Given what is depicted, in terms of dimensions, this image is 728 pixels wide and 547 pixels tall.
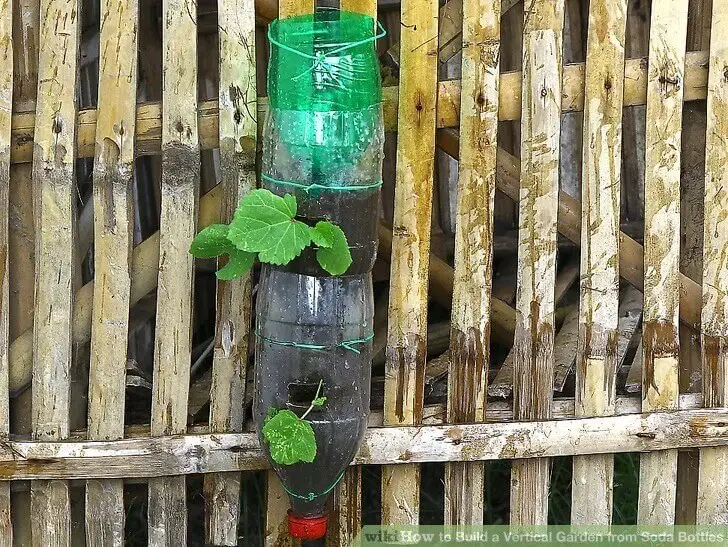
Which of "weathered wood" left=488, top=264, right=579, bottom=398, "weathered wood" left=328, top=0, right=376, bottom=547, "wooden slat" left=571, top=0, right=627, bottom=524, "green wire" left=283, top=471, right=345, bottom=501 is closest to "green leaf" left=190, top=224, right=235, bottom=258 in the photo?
"green wire" left=283, top=471, right=345, bottom=501

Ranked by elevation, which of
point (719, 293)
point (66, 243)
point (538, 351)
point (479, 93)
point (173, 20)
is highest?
point (173, 20)

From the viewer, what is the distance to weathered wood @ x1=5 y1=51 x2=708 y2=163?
8.56ft

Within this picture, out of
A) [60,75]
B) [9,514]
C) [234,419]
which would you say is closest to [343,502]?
[234,419]

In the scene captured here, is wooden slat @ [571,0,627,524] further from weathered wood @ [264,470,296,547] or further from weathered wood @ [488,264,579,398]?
weathered wood @ [264,470,296,547]

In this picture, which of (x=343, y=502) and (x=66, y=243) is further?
(x=343, y=502)

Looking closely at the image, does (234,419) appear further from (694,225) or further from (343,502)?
(694,225)

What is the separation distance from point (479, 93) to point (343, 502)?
4.59 ft

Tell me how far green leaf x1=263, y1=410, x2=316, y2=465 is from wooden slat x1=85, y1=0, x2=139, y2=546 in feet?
1.95

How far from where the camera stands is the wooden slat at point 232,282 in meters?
2.55

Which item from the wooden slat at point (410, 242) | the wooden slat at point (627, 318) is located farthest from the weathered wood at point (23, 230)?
the wooden slat at point (627, 318)

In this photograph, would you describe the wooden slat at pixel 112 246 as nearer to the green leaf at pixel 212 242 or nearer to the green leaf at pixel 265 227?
the green leaf at pixel 212 242

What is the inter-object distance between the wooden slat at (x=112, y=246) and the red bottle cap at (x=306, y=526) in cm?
60

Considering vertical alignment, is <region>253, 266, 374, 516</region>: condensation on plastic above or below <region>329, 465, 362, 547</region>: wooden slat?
above

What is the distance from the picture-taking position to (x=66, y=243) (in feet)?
8.66
